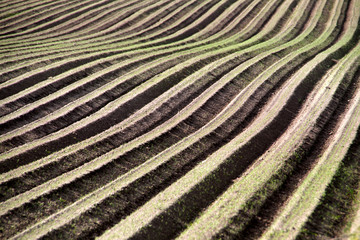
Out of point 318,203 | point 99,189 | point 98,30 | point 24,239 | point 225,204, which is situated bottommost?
point 24,239

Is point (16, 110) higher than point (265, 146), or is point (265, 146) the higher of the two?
point (265, 146)

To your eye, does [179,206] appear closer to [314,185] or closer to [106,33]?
[314,185]

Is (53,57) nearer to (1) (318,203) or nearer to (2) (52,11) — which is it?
(2) (52,11)

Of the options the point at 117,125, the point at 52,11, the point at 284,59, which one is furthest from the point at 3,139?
the point at 52,11

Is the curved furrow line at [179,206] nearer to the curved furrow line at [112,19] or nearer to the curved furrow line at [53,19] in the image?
the curved furrow line at [112,19]

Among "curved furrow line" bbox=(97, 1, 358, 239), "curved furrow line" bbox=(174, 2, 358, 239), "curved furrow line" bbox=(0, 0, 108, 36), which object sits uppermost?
"curved furrow line" bbox=(0, 0, 108, 36)

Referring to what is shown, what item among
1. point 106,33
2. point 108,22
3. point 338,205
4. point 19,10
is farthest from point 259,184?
point 19,10

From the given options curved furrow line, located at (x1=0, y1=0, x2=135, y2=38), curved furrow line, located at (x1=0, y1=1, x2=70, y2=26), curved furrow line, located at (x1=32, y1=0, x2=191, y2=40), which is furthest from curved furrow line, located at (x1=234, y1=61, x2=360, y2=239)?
curved furrow line, located at (x1=0, y1=1, x2=70, y2=26)

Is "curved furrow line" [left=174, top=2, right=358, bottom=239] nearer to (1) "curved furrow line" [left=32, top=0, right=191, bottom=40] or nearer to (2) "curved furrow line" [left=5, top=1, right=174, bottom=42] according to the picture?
(1) "curved furrow line" [left=32, top=0, right=191, bottom=40]
